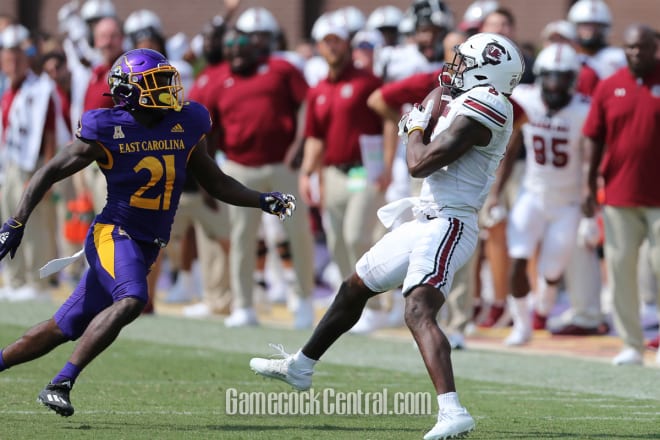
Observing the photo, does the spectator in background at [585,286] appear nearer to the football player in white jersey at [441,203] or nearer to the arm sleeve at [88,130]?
the football player in white jersey at [441,203]

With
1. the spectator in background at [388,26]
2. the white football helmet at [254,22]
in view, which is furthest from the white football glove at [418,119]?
the spectator in background at [388,26]

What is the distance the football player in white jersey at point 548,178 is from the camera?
10602 millimetres

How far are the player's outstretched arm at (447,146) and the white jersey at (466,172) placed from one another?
74mm

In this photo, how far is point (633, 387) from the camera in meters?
8.34

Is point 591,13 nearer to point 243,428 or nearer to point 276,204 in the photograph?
point 276,204

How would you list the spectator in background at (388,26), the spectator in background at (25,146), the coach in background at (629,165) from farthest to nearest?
1. the spectator in background at (388,26)
2. the spectator in background at (25,146)
3. the coach in background at (629,165)

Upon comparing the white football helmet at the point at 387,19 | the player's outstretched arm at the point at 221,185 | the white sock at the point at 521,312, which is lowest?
the white sock at the point at 521,312

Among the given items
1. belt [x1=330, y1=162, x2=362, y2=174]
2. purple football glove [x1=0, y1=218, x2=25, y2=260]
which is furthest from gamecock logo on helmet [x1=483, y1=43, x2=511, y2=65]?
belt [x1=330, y1=162, x2=362, y2=174]

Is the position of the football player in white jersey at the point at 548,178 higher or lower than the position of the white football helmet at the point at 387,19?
lower

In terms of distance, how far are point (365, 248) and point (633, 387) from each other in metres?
3.11

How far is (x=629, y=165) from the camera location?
9406 mm

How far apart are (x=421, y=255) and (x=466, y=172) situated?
456mm

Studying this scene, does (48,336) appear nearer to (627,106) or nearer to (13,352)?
(13,352)

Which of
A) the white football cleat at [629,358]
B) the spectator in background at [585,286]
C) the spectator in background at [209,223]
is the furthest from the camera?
the spectator in background at [209,223]
